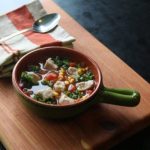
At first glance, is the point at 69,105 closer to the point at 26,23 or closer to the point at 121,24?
the point at 26,23

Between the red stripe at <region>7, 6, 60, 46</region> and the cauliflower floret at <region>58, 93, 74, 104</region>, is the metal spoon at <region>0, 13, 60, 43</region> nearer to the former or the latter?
the red stripe at <region>7, 6, 60, 46</region>

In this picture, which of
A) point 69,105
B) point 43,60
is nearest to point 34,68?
point 43,60

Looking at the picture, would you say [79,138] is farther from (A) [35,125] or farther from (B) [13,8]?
(B) [13,8]

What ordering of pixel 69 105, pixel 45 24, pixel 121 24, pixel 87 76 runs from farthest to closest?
pixel 121 24 < pixel 45 24 < pixel 87 76 < pixel 69 105

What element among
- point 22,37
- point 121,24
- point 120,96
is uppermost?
point 22,37

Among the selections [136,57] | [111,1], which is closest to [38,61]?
[136,57]

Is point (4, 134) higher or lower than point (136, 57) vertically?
higher
